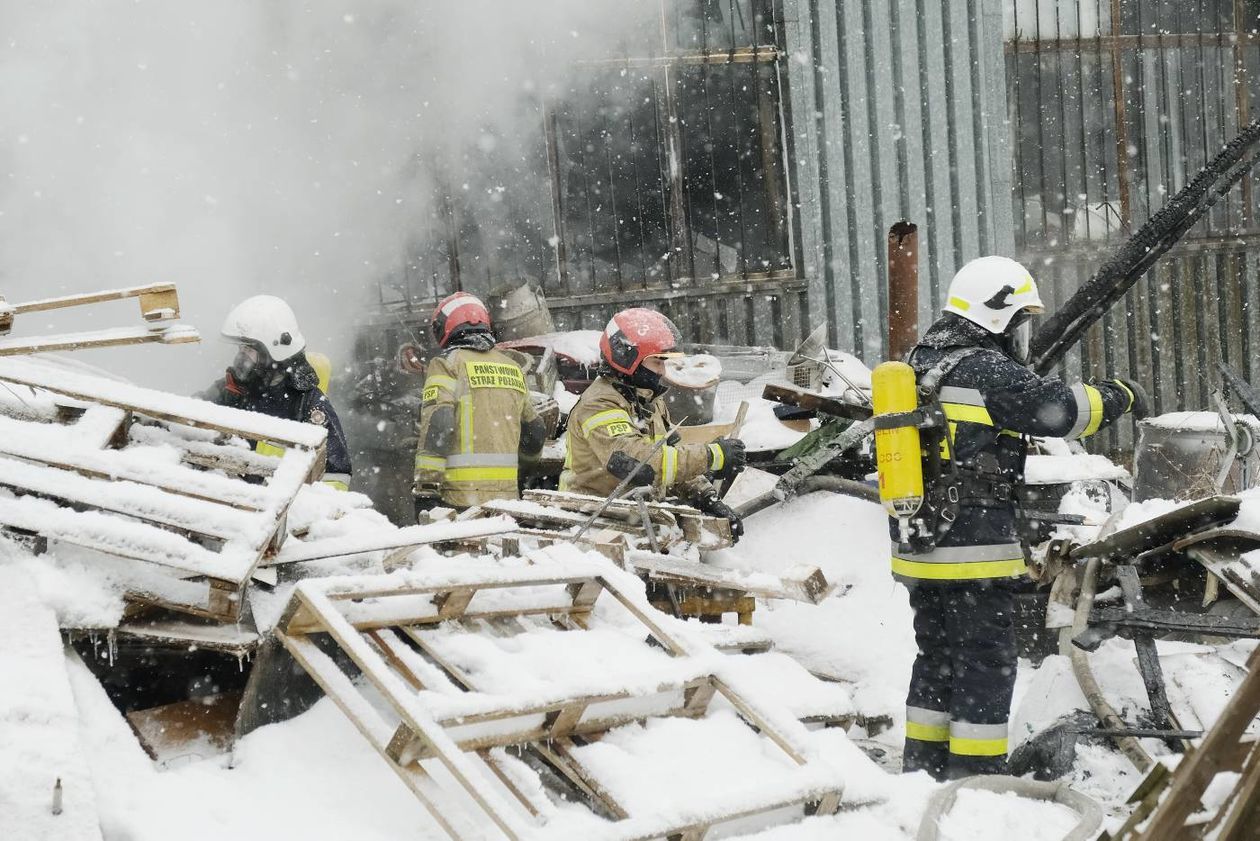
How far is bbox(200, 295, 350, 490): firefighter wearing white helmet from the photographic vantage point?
550 centimetres

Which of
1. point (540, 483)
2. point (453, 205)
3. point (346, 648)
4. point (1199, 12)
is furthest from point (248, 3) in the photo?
point (1199, 12)

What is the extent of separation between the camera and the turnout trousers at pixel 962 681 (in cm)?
425

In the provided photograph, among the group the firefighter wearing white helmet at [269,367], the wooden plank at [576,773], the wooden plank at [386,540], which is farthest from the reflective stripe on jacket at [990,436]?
the firefighter wearing white helmet at [269,367]

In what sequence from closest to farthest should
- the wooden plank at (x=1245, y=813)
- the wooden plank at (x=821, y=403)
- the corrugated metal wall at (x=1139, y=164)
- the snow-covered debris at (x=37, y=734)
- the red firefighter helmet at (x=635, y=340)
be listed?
the wooden plank at (x=1245, y=813), the snow-covered debris at (x=37, y=734), the red firefighter helmet at (x=635, y=340), the wooden plank at (x=821, y=403), the corrugated metal wall at (x=1139, y=164)

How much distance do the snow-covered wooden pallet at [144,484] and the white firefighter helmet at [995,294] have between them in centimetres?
245

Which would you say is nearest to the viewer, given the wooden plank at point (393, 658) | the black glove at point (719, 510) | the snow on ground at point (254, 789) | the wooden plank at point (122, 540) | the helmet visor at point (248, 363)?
the snow on ground at point (254, 789)

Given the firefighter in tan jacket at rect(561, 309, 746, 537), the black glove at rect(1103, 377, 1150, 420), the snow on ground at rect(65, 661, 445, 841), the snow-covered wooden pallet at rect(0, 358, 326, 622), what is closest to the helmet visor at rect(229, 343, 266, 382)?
the snow-covered wooden pallet at rect(0, 358, 326, 622)

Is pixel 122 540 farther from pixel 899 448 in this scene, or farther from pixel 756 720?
pixel 899 448

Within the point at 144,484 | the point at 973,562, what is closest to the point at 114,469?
the point at 144,484

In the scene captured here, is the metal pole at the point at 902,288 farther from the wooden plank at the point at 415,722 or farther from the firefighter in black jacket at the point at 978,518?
the wooden plank at the point at 415,722

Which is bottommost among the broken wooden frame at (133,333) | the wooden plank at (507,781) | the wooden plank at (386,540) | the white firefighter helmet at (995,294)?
the wooden plank at (507,781)

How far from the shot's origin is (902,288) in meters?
7.83

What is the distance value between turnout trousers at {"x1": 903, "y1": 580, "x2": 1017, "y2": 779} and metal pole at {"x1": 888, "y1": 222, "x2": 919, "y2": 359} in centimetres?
335

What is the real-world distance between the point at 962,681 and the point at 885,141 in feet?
18.2
